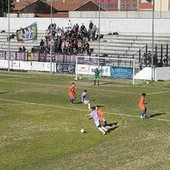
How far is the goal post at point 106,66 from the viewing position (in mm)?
59062

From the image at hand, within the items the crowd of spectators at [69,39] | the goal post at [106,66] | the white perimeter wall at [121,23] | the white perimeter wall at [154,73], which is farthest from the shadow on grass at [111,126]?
the white perimeter wall at [121,23]

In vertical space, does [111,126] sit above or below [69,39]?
below

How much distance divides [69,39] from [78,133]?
50658mm

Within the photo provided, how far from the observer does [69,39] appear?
78000 mm

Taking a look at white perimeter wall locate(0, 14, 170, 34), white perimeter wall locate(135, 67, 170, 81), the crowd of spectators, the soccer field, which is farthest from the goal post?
white perimeter wall locate(0, 14, 170, 34)

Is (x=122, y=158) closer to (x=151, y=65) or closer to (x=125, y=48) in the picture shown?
(x=151, y=65)

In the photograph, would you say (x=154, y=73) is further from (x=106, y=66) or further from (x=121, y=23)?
(x=121, y=23)

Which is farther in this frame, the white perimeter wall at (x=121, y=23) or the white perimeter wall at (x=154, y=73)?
the white perimeter wall at (x=121, y=23)

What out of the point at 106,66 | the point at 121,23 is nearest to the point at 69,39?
the point at 121,23

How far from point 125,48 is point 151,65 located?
15.8 meters

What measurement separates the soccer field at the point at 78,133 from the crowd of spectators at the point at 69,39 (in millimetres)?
28391

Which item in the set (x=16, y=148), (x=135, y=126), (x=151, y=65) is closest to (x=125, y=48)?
(x=151, y=65)

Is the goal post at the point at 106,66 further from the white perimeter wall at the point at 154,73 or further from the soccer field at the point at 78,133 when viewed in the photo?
the soccer field at the point at 78,133

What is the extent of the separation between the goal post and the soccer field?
11.8 metres
